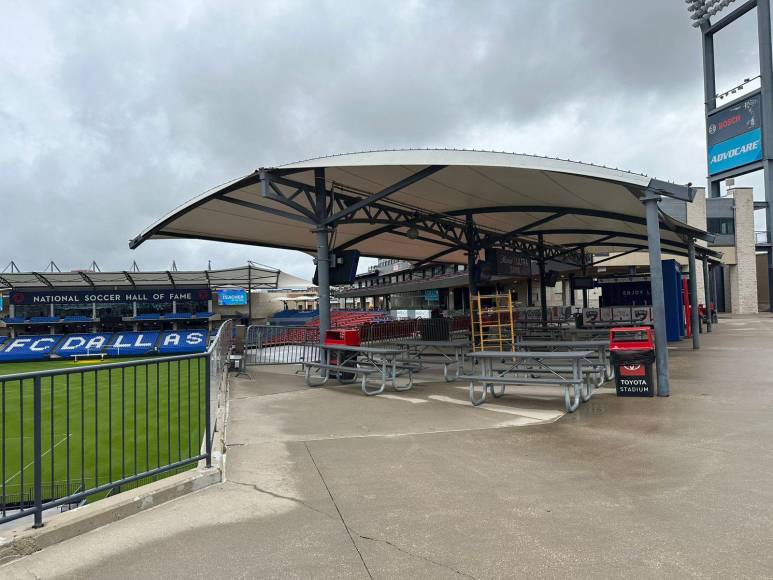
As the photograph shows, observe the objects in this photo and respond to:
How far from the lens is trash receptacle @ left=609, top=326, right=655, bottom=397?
803 centimetres

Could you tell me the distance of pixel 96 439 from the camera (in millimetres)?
3824

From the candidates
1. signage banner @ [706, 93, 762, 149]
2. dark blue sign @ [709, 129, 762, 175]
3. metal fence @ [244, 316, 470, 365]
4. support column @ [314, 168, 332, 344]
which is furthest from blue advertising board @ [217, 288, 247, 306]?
signage banner @ [706, 93, 762, 149]

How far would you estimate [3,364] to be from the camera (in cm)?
2827

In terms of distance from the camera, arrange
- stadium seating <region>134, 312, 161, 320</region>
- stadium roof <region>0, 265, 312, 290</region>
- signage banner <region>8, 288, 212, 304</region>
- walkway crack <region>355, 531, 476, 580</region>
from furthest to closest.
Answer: stadium seating <region>134, 312, 161, 320</region> → signage banner <region>8, 288, 212, 304</region> → stadium roof <region>0, 265, 312, 290</region> → walkway crack <region>355, 531, 476, 580</region>

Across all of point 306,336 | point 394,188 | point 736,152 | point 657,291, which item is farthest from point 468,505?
point 736,152

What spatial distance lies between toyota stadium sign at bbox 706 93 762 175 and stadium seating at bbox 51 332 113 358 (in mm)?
51800

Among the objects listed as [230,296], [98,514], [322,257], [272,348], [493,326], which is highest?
[230,296]

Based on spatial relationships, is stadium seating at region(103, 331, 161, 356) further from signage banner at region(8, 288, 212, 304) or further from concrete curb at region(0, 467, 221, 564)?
concrete curb at region(0, 467, 221, 564)

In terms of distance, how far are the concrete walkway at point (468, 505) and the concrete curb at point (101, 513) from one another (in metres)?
0.08

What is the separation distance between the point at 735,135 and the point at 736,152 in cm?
160

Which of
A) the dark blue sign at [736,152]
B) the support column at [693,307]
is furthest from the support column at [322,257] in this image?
the dark blue sign at [736,152]

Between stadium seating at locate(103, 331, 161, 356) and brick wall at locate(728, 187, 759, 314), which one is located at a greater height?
brick wall at locate(728, 187, 759, 314)

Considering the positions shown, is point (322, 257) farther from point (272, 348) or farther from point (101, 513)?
point (101, 513)

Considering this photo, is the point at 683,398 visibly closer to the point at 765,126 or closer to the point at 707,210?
the point at 707,210
